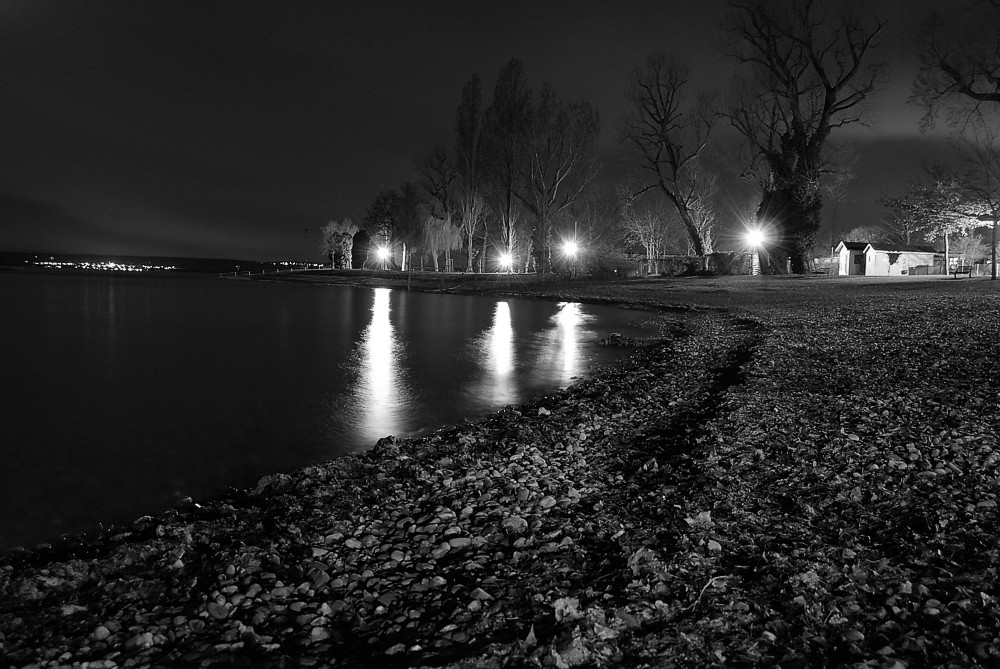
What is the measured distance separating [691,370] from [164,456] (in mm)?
9068

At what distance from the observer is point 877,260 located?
6116cm

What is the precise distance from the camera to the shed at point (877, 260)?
61.0 m

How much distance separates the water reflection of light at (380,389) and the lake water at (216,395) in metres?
0.05

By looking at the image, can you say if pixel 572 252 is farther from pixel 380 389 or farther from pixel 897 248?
pixel 380 389

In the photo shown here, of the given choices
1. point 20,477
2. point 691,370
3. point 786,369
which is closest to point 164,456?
point 20,477

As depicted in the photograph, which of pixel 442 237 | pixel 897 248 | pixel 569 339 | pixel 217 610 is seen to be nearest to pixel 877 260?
pixel 897 248

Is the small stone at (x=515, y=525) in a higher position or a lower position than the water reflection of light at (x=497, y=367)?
lower

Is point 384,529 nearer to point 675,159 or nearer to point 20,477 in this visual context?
point 20,477

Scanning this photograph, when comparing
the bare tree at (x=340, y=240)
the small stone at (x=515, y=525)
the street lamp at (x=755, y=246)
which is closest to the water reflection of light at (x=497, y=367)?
the small stone at (x=515, y=525)

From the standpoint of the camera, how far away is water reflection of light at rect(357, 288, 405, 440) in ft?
29.1

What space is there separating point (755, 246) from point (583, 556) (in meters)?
53.0

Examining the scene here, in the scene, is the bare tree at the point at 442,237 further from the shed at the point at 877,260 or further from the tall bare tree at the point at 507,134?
the shed at the point at 877,260

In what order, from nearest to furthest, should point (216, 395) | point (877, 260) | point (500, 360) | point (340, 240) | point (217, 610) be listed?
point (217, 610) < point (216, 395) < point (500, 360) < point (877, 260) < point (340, 240)

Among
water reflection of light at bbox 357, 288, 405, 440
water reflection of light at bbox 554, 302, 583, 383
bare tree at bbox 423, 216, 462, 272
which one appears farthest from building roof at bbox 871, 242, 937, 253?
water reflection of light at bbox 357, 288, 405, 440
